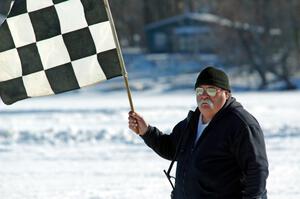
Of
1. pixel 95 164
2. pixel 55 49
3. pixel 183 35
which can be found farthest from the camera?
pixel 183 35

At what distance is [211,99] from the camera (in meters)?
3.95

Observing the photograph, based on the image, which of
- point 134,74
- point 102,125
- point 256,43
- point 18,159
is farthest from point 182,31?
point 18,159

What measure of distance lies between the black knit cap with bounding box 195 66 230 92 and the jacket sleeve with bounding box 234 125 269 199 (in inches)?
12.5

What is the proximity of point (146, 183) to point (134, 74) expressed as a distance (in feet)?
137

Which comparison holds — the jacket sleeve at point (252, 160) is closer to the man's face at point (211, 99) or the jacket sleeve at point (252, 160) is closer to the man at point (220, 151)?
the man at point (220, 151)

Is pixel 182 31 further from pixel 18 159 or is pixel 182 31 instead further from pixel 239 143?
pixel 239 143

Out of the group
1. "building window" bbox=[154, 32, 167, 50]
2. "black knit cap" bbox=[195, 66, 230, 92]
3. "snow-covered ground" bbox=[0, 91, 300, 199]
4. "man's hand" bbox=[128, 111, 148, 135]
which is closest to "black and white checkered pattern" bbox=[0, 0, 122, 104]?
"man's hand" bbox=[128, 111, 148, 135]

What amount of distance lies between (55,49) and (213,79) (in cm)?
126

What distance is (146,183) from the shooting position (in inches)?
335

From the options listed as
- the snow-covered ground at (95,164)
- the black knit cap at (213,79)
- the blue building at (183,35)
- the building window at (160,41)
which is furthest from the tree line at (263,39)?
the black knit cap at (213,79)

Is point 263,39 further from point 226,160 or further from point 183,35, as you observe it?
point 226,160

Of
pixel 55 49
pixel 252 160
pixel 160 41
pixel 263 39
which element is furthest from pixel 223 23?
pixel 252 160

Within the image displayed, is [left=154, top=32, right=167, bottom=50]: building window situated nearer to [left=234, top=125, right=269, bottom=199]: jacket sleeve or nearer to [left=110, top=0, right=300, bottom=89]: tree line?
[left=110, top=0, right=300, bottom=89]: tree line

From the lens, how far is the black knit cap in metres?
3.94
